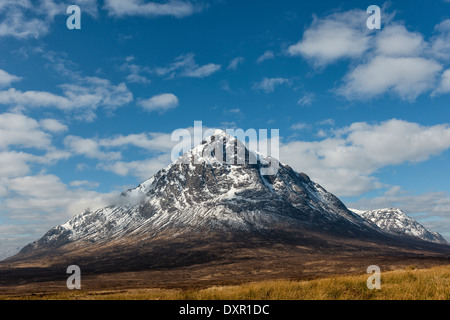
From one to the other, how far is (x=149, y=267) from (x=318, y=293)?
507 feet

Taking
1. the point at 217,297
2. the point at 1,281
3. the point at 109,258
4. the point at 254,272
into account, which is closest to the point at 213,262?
the point at 254,272

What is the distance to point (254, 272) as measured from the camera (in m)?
116

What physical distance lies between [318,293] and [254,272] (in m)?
110

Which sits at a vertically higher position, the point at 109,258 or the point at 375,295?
the point at 375,295

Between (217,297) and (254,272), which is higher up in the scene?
(217,297)

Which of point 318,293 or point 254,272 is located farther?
point 254,272
